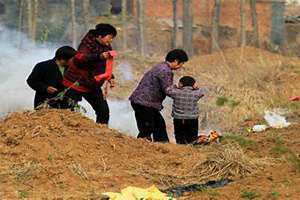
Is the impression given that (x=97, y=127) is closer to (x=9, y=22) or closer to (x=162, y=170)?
(x=162, y=170)

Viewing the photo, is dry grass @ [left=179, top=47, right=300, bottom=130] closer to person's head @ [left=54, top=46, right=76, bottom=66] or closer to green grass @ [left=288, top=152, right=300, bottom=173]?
person's head @ [left=54, top=46, right=76, bottom=66]

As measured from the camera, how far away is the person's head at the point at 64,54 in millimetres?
9109

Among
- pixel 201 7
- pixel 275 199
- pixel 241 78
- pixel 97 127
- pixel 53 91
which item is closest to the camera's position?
pixel 275 199

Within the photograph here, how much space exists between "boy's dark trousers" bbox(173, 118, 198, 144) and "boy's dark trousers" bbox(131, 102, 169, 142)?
0.70 ft

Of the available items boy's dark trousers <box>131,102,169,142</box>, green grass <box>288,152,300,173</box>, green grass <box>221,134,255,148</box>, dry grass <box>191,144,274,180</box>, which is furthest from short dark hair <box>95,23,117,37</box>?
green grass <box>288,152,300,173</box>

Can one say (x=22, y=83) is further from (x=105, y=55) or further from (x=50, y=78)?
(x=105, y=55)

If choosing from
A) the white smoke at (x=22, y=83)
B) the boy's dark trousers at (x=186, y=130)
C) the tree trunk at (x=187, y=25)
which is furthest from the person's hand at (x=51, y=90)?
the tree trunk at (x=187, y=25)

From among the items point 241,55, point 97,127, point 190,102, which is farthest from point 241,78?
point 97,127

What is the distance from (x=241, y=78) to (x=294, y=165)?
11390mm

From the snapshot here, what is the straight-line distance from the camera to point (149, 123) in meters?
9.41

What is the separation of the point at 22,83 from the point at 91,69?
7.34 m

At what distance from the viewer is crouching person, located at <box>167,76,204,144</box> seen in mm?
9539

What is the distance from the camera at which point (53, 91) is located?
905 cm

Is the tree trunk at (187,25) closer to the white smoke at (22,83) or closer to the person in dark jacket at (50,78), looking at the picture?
the white smoke at (22,83)
